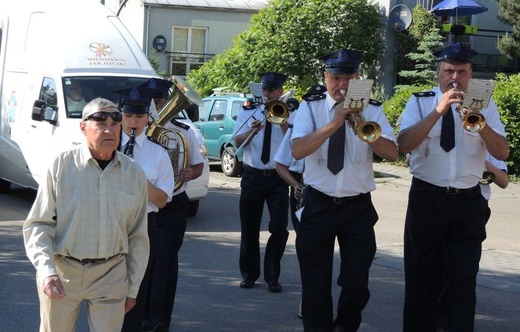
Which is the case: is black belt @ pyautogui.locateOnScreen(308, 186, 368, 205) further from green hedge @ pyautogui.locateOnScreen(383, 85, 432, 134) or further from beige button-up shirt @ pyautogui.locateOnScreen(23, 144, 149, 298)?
green hedge @ pyautogui.locateOnScreen(383, 85, 432, 134)

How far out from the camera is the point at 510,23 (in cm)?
2781

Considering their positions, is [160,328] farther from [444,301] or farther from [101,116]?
[101,116]

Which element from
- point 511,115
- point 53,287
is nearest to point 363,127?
point 53,287

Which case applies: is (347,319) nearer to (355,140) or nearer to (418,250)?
(418,250)

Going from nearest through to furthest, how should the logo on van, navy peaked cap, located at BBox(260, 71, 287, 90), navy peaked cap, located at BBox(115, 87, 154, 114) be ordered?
1. navy peaked cap, located at BBox(115, 87, 154, 114)
2. navy peaked cap, located at BBox(260, 71, 287, 90)
3. the logo on van

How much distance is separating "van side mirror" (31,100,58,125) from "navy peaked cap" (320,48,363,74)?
7.59 m

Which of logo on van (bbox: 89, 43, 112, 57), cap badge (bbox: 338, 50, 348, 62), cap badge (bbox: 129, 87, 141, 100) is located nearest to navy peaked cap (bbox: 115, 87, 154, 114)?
cap badge (bbox: 129, 87, 141, 100)

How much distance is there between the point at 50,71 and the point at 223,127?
7.41 metres

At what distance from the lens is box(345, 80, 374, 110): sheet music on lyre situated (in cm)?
606

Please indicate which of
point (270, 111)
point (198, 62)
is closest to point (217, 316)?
point (270, 111)

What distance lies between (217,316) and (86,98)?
610 cm

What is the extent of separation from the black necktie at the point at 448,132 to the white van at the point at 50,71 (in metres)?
7.09

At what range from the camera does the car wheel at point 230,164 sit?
67.5 feet

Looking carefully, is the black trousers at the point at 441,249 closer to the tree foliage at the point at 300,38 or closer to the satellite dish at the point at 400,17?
the tree foliage at the point at 300,38
